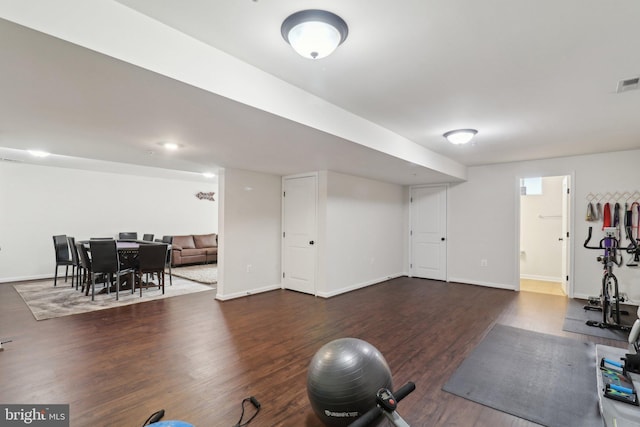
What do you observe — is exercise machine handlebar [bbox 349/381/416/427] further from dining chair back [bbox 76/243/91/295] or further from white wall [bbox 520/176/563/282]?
white wall [bbox 520/176/563/282]

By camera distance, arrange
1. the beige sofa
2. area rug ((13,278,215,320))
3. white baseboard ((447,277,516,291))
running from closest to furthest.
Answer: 1. area rug ((13,278,215,320))
2. white baseboard ((447,277,516,291))
3. the beige sofa

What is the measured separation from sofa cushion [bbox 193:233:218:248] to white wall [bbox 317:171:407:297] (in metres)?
5.15

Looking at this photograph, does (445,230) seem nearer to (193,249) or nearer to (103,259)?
(103,259)

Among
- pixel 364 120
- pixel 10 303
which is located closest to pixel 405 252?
pixel 364 120

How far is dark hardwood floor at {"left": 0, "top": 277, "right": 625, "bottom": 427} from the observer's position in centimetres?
208

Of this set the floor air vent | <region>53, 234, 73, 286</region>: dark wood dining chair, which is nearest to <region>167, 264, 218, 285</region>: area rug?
<region>53, 234, 73, 286</region>: dark wood dining chair

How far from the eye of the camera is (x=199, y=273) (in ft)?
24.0

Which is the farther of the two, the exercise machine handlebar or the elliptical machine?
the elliptical machine

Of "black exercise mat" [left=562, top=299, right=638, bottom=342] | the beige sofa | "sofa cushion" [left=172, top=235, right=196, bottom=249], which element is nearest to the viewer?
"black exercise mat" [left=562, top=299, right=638, bottom=342]

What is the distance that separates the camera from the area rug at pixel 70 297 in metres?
4.26

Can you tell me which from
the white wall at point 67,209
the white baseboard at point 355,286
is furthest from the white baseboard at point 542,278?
the white wall at point 67,209

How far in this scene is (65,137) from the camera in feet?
11.1

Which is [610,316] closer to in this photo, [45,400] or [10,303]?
[45,400]

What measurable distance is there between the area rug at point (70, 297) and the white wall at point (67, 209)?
2.58 feet
